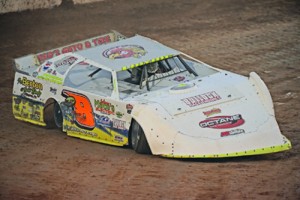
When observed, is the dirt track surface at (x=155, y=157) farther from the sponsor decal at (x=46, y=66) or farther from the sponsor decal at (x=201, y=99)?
the sponsor decal at (x=46, y=66)

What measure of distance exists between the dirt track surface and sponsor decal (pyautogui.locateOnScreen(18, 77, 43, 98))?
54 centimetres

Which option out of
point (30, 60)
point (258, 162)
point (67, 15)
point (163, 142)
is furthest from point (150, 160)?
point (67, 15)

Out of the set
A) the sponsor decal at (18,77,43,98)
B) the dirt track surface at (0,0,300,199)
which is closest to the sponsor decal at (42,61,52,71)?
the sponsor decal at (18,77,43,98)

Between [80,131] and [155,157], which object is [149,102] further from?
[80,131]

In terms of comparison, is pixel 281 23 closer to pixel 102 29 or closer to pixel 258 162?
pixel 102 29

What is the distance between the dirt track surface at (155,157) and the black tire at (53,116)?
0.23 metres

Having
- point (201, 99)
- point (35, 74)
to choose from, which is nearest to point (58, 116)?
point (35, 74)

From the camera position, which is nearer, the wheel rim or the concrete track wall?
the wheel rim

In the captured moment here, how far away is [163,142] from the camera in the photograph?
10.7m

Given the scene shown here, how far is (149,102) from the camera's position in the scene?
11.1m

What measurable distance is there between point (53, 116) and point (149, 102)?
3.05 m

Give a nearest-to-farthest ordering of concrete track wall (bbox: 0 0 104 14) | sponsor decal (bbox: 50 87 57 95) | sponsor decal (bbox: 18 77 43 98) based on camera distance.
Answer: sponsor decal (bbox: 50 87 57 95), sponsor decal (bbox: 18 77 43 98), concrete track wall (bbox: 0 0 104 14)

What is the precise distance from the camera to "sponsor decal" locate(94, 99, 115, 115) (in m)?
11.5

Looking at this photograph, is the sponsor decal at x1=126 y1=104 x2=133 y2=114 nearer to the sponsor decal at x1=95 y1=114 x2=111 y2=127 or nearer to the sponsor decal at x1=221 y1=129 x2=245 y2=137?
the sponsor decal at x1=95 y1=114 x2=111 y2=127
